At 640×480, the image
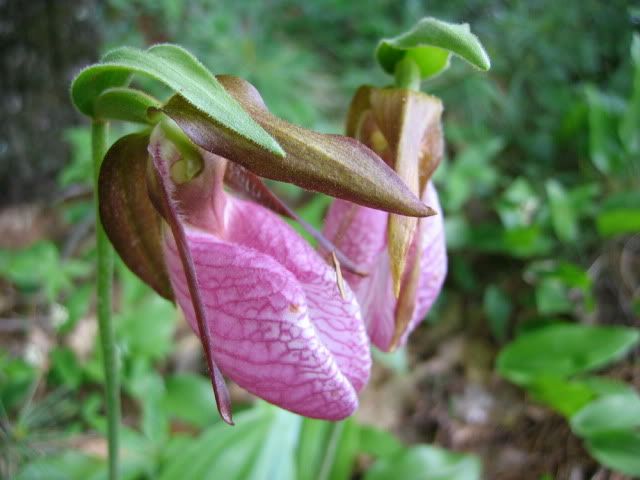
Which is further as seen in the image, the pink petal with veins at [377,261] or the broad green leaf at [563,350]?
the broad green leaf at [563,350]

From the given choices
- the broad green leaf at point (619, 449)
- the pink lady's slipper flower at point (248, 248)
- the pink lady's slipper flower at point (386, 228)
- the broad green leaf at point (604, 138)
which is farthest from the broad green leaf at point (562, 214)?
the pink lady's slipper flower at point (248, 248)

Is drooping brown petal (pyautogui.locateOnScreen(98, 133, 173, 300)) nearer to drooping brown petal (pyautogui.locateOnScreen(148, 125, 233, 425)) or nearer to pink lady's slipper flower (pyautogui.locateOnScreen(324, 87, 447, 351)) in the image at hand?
drooping brown petal (pyautogui.locateOnScreen(148, 125, 233, 425))

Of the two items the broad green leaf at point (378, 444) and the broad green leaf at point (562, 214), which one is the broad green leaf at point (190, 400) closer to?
the broad green leaf at point (378, 444)

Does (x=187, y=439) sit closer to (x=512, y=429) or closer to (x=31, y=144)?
(x=512, y=429)

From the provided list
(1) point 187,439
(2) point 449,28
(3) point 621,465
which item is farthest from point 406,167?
(3) point 621,465

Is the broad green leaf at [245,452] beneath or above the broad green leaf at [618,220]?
beneath

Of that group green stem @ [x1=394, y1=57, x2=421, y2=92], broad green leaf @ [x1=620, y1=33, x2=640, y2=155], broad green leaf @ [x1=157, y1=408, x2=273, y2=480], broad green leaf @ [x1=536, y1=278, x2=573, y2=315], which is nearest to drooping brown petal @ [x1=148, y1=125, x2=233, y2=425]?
green stem @ [x1=394, y1=57, x2=421, y2=92]
